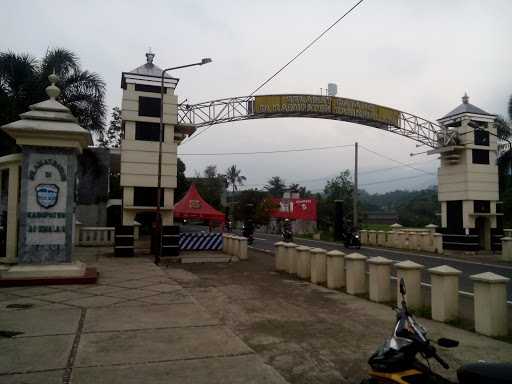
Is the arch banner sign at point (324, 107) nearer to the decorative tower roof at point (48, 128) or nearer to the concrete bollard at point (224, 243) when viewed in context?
the concrete bollard at point (224, 243)

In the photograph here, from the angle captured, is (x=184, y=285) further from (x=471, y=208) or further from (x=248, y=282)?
(x=471, y=208)

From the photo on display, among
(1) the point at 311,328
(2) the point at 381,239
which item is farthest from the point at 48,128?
(2) the point at 381,239

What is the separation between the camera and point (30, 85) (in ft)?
67.0

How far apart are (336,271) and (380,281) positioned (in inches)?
73.6

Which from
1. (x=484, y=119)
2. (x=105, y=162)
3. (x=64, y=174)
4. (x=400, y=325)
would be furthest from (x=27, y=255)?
(x=484, y=119)

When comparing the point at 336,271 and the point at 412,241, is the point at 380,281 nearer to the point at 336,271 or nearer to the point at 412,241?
the point at 336,271

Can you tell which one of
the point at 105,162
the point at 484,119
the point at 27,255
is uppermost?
the point at 484,119

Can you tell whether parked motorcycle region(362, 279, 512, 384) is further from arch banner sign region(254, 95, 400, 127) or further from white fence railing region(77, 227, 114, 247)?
white fence railing region(77, 227, 114, 247)

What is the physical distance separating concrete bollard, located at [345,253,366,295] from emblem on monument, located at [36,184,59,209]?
7.44m

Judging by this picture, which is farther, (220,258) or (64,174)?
(220,258)

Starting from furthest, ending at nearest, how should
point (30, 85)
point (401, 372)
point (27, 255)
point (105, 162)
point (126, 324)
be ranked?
point (105, 162)
point (30, 85)
point (27, 255)
point (126, 324)
point (401, 372)

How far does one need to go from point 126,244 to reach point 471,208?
17.3 m

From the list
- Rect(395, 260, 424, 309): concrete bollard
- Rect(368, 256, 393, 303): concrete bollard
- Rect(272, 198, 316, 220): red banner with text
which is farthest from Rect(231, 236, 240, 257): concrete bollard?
Rect(272, 198, 316, 220): red banner with text

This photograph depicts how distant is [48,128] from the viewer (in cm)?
1088
